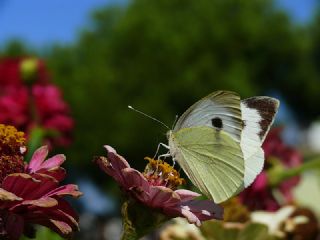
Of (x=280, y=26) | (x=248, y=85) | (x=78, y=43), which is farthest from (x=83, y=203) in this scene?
(x=280, y=26)

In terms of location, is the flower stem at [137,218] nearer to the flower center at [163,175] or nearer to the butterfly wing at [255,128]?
the flower center at [163,175]

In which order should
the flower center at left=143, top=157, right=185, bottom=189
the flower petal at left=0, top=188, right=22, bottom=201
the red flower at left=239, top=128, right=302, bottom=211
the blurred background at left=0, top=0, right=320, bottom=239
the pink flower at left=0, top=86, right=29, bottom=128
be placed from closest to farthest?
the flower petal at left=0, top=188, right=22, bottom=201
the flower center at left=143, top=157, right=185, bottom=189
the red flower at left=239, top=128, right=302, bottom=211
the pink flower at left=0, top=86, right=29, bottom=128
the blurred background at left=0, top=0, right=320, bottom=239

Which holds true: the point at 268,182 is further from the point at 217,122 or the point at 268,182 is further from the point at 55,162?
the point at 55,162

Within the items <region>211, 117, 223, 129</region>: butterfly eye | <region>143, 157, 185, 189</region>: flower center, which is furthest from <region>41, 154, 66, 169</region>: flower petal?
<region>211, 117, 223, 129</region>: butterfly eye

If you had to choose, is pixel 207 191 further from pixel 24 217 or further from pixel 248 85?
pixel 248 85

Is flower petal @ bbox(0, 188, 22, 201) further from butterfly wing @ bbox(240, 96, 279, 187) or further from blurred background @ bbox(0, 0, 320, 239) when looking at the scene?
blurred background @ bbox(0, 0, 320, 239)
